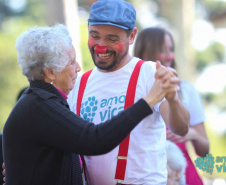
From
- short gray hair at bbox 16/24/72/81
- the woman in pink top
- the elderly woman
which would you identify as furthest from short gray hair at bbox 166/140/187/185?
short gray hair at bbox 16/24/72/81

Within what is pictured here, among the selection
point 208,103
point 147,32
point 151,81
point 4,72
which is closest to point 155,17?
point 208,103

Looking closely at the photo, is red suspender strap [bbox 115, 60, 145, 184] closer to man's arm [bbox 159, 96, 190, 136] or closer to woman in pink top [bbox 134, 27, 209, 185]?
man's arm [bbox 159, 96, 190, 136]

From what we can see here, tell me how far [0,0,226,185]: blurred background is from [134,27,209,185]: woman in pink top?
0.83ft

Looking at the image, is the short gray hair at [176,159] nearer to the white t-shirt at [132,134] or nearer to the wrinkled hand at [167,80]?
the white t-shirt at [132,134]

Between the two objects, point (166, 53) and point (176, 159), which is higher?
point (166, 53)

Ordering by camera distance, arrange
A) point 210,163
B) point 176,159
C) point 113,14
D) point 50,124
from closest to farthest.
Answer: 1. point 50,124
2. point 113,14
3. point 176,159
4. point 210,163

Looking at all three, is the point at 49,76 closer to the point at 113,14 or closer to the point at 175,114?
the point at 113,14

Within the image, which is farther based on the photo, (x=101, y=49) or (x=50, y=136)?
(x=101, y=49)

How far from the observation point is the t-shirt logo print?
235 cm

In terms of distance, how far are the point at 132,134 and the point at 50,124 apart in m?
0.51

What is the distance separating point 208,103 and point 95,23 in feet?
55.1

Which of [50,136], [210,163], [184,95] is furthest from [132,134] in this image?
[210,163]

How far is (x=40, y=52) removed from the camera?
6.77ft

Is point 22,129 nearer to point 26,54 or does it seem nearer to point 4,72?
point 26,54
